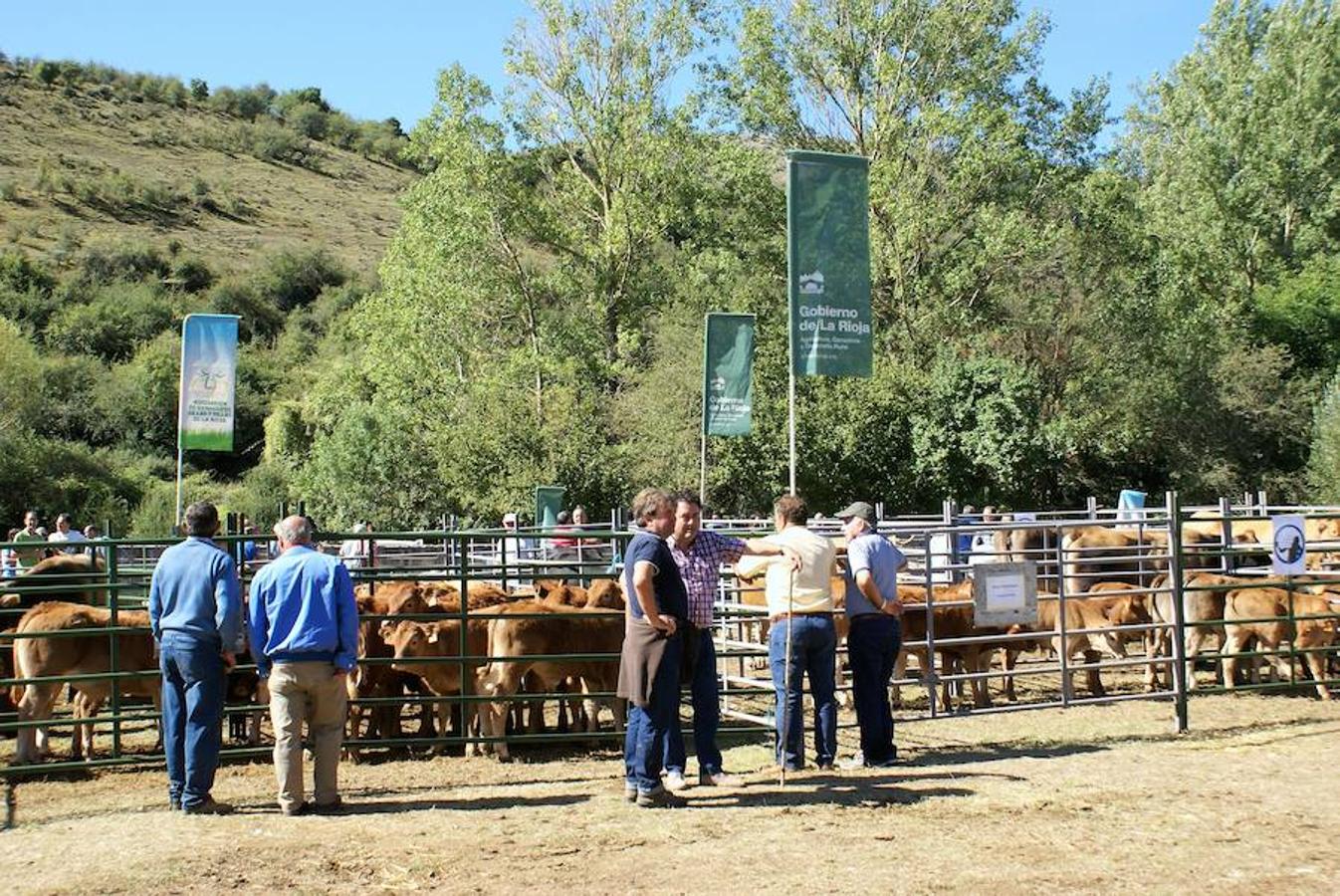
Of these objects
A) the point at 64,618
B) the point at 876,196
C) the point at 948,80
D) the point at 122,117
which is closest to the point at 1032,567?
the point at 64,618

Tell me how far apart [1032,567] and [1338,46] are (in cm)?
3913

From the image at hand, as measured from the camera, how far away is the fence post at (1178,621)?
35.8 ft

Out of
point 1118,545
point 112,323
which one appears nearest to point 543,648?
point 1118,545

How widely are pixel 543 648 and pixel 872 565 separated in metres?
2.77

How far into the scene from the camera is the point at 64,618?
1029 cm

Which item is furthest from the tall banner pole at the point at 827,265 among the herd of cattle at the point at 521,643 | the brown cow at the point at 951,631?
the herd of cattle at the point at 521,643

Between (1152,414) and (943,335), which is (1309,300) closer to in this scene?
(1152,414)

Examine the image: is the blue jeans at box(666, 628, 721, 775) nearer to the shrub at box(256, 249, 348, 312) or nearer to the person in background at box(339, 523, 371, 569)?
the person in background at box(339, 523, 371, 569)

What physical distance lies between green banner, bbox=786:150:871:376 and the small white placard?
4055 millimetres

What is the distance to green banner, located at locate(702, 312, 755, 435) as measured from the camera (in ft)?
62.9

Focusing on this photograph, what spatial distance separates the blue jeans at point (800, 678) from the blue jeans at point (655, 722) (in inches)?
38.0

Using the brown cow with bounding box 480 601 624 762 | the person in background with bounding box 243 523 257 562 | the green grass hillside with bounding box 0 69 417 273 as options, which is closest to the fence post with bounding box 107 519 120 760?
the person in background with bounding box 243 523 257 562

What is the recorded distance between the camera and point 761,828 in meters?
7.66

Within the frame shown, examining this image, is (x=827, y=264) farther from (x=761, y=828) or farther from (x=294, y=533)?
(x=761, y=828)
